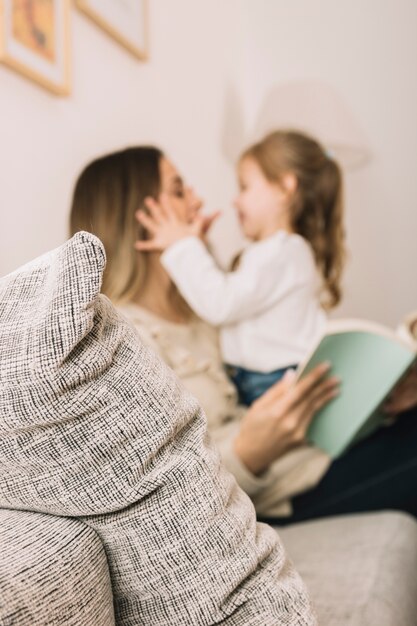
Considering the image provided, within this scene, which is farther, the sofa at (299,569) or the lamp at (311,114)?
the lamp at (311,114)

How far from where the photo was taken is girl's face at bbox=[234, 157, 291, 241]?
1.51 metres

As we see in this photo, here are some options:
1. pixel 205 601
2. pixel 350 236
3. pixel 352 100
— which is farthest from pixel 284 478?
pixel 352 100

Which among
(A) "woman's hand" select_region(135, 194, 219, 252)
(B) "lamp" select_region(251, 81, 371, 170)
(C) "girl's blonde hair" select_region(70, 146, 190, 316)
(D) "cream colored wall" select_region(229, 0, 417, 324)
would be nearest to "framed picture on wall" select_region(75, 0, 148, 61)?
(C) "girl's blonde hair" select_region(70, 146, 190, 316)

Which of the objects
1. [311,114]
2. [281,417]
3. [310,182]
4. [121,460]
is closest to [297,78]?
[311,114]

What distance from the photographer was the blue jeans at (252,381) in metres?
1.30

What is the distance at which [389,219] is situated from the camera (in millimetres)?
2061

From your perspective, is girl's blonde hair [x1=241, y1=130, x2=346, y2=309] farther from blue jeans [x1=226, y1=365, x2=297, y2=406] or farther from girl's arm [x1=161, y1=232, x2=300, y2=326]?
blue jeans [x1=226, y1=365, x2=297, y2=406]

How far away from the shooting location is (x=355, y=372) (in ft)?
3.79

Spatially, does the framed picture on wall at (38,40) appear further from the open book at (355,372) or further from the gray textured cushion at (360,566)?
the gray textured cushion at (360,566)

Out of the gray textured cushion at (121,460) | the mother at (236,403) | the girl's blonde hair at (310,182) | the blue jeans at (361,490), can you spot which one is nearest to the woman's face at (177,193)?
the mother at (236,403)

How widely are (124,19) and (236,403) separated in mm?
899

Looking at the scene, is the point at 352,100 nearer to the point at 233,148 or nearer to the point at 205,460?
the point at 233,148

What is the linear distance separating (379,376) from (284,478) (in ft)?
0.86

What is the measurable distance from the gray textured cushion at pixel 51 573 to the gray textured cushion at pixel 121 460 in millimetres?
12
